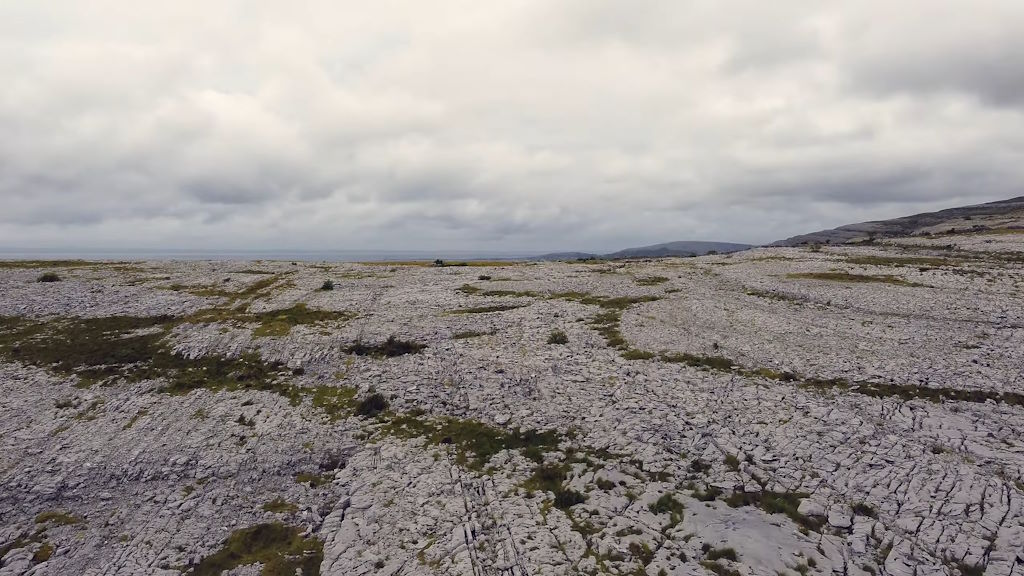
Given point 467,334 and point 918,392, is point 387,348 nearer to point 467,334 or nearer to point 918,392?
point 467,334

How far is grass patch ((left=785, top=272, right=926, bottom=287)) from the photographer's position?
51.2m

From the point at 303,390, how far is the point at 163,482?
9185mm

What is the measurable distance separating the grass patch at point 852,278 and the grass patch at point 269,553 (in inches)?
2343

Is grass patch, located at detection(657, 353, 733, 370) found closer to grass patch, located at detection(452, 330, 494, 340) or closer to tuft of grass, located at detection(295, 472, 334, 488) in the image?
grass patch, located at detection(452, 330, 494, 340)

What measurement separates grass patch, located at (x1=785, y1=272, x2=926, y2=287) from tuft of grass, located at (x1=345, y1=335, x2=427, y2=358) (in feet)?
164

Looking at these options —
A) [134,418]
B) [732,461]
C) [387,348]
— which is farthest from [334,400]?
[732,461]

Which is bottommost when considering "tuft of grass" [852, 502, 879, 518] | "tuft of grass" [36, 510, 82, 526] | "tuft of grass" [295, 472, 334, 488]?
"tuft of grass" [36, 510, 82, 526]

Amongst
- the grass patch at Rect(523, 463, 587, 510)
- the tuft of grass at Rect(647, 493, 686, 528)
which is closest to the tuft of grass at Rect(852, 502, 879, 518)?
the tuft of grass at Rect(647, 493, 686, 528)

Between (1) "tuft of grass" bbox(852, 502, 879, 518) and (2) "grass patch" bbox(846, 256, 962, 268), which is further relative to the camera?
(2) "grass patch" bbox(846, 256, 962, 268)

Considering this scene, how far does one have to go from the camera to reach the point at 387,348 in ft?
115

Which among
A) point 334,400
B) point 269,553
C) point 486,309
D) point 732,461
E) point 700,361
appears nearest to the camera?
point 269,553

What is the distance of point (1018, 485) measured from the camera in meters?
15.9

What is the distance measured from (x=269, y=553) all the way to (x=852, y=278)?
64.1 meters

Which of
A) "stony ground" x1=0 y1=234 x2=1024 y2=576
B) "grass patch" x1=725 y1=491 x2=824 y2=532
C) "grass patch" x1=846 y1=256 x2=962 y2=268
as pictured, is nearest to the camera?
"stony ground" x1=0 y1=234 x2=1024 y2=576
